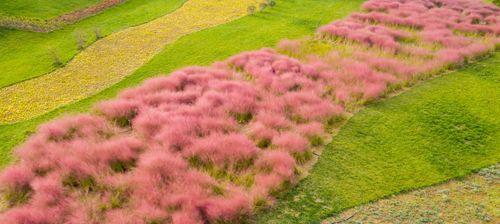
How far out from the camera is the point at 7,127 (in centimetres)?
1171

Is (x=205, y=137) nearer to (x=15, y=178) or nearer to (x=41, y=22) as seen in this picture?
(x=15, y=178)

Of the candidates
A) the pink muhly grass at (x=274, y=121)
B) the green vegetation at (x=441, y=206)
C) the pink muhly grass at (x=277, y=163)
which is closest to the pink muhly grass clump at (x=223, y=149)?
the pink muhly grass at (x=277, y=163)

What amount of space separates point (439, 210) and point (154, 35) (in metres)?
16.0

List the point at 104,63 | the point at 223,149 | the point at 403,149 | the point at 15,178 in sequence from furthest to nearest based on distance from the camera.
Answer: the point at 104,63 → the point at 403,149 → the point at 223,149 → the point at 15,178

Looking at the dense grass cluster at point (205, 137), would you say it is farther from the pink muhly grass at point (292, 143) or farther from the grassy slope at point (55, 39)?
the grassy slope at point (55, 39)

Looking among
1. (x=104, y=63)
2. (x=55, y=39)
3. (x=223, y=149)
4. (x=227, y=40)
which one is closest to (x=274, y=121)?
(x=223, y=149)

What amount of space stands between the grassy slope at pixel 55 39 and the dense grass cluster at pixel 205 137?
6.97m

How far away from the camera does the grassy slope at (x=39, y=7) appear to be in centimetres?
2277

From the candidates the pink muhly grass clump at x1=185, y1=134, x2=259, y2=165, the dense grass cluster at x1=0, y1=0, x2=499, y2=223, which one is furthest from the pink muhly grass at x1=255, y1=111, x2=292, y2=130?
the pink muhly grass clump at x1=185, y1=134, x2=259, y2=165

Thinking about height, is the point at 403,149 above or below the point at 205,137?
below

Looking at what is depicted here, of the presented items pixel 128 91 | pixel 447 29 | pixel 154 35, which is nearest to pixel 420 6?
pixel 447 29

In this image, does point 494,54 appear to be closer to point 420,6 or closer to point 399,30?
point 399,30

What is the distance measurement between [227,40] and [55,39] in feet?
30.5

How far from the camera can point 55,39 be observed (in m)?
20.0
